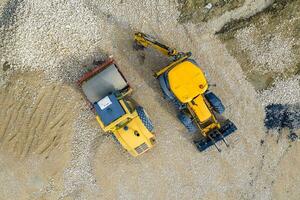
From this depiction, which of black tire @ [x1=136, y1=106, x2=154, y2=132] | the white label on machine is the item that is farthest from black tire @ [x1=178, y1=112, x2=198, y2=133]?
the white label on machine

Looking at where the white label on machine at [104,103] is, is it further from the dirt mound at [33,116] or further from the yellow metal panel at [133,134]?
the dirt mound at [33,116]

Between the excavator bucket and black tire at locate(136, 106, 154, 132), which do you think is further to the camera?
the excavator bucket

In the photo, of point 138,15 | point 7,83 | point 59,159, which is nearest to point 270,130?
point 138,15

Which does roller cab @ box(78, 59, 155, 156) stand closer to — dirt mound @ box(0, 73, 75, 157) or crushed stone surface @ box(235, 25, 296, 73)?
dirt mound @ box(0, 73, 75, 157)

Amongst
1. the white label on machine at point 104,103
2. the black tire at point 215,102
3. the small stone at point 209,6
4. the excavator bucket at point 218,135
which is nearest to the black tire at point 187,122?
the excavator bucket at point 218,135

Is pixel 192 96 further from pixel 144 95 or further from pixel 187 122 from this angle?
pixel 144 95

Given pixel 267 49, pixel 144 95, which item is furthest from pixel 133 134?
pixel 267 49
